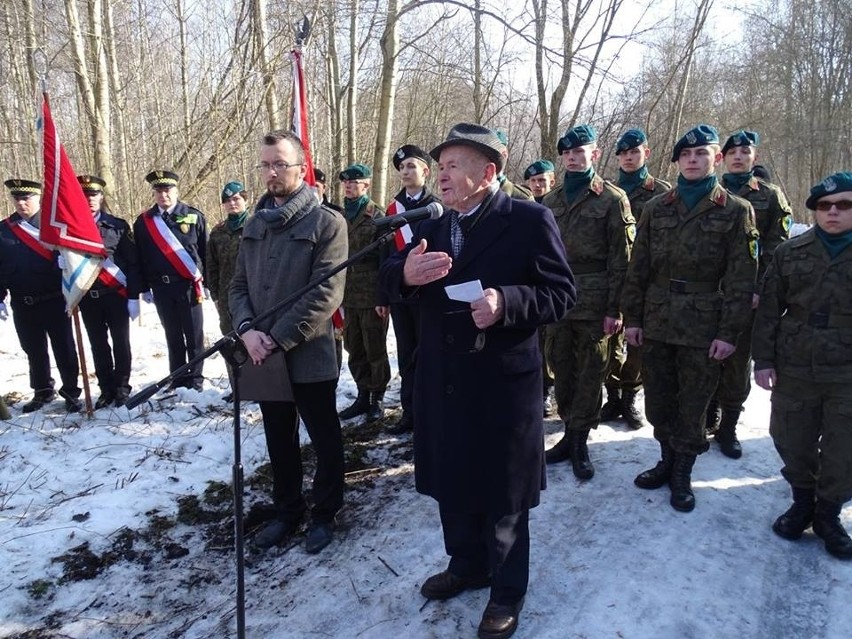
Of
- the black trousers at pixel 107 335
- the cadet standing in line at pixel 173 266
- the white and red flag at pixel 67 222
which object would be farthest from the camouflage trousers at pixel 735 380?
the black trousers at pixel 107 335

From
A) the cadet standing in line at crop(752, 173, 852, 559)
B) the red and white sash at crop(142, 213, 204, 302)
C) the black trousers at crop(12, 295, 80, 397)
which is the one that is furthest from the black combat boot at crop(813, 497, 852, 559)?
the black trousers at crop(12, 295, 80, 397)

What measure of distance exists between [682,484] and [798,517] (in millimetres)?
609

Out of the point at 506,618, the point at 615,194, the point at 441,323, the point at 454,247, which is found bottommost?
the point at 506,618

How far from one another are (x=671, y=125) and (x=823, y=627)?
588 inches

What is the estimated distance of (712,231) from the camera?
3393 millimetres

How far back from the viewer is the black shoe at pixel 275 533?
3.40 meters

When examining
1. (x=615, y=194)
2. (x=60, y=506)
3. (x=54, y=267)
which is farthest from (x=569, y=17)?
(x=60, y=506)

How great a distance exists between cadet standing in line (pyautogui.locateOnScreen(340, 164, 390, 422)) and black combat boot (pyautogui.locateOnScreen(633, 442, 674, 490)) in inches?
96.2

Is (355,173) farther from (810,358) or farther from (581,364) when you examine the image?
(810,358)

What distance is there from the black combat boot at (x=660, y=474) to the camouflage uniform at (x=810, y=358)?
643 mm

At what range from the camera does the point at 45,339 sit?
18.9 feet

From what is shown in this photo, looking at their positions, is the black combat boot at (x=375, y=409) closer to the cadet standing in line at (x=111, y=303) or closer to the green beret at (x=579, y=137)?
the cadet standing in line at (x=111, y=303)

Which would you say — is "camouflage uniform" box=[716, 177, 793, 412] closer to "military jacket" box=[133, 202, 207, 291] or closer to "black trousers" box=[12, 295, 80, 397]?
"military jacket" box=[133, 202, 207, 291]

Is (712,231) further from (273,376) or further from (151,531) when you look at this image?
(151,531)
